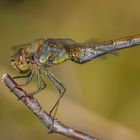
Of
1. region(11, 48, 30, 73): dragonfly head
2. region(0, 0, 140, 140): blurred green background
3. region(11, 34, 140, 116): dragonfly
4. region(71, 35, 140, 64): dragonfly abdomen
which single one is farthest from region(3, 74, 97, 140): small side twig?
region(0, 0, 140, 140): blurred green background

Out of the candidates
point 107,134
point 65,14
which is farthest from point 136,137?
point 65,14

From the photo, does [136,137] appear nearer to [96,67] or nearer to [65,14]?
[96,67]

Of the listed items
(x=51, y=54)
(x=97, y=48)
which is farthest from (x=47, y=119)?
(x=97, y=48)

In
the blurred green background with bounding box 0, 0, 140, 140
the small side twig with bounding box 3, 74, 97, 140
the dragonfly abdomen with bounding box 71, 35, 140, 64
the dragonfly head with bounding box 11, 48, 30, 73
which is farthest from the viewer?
the blurred green background with bounding box 0, 0, 140, 140

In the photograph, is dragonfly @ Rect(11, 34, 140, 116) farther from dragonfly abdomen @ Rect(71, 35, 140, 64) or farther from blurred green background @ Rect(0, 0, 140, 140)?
blurred green background @ Rect(0, 0, 140, 140)

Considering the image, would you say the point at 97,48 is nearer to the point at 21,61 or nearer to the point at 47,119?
the point at 21,61

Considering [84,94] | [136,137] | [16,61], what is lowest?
[136,137]

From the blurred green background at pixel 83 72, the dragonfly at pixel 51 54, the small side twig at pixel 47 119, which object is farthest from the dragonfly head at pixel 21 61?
the blurred green background at pixel 83 72
